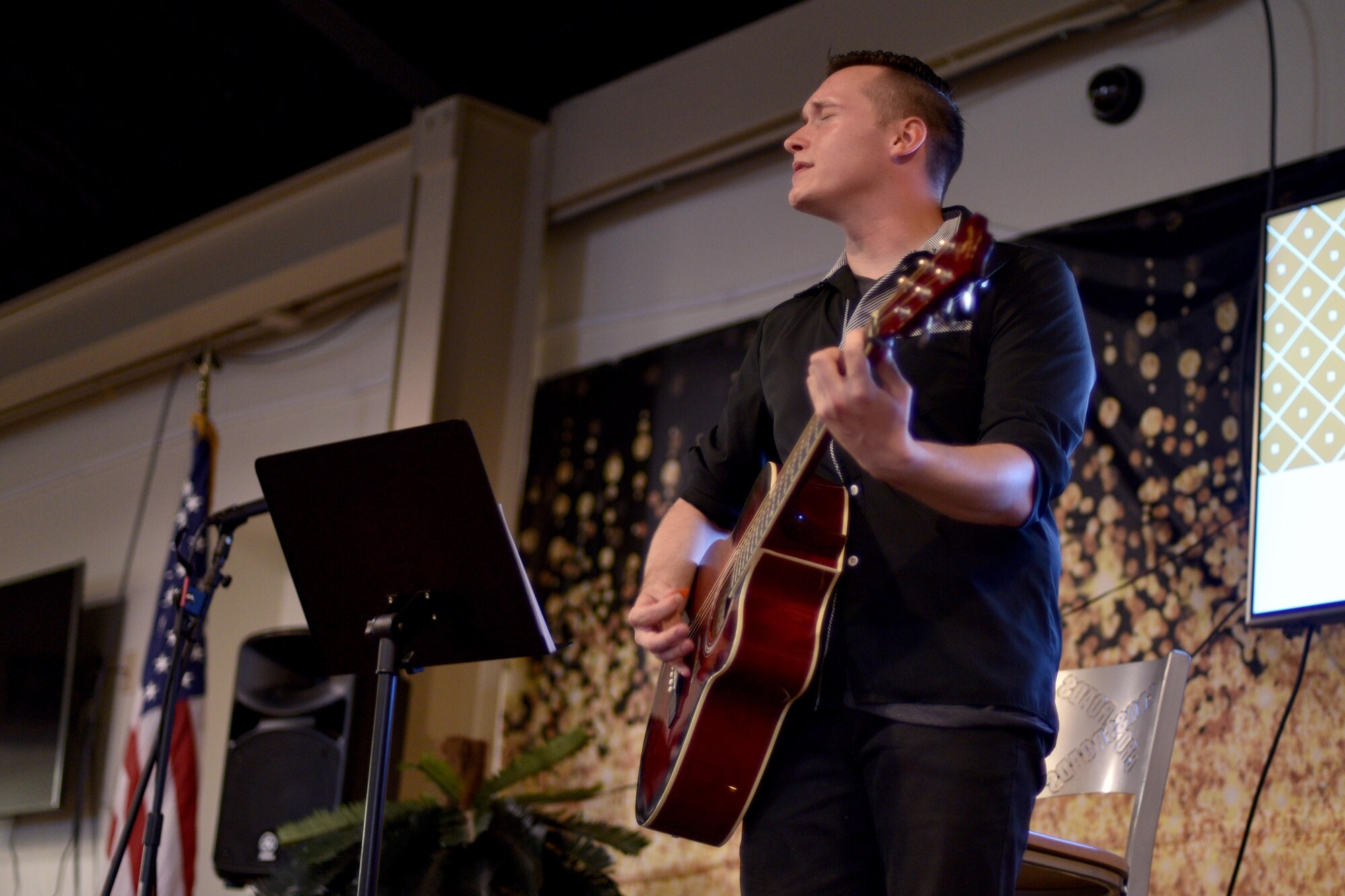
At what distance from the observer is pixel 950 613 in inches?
55.7

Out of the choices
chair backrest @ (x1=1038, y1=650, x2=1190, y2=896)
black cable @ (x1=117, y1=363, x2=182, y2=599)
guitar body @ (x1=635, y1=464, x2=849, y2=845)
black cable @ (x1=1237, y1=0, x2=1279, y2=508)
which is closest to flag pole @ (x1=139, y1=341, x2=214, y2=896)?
guitar body @ (x1=635, y1=464, x2=849, y2=845)

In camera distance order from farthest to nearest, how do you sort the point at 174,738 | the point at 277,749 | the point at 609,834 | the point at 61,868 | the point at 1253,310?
the point at 61,868 → the point at 174,738 → the point at 277,749 → the point at 609,834 → the point at 1253,310

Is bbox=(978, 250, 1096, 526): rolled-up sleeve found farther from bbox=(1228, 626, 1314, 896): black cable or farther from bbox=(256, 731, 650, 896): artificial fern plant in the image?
bbox=(256, 731, 650, 896): artificial fern plant

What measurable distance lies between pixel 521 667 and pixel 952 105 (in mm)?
3235

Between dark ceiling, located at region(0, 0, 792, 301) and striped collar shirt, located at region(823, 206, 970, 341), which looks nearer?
striped collar shirt, located at region(823, 206, 970, 341)

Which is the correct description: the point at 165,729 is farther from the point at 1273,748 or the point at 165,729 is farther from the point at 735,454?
the point at 1273,748

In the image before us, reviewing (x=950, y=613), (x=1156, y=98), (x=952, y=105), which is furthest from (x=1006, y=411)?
(x=1156, y=98)

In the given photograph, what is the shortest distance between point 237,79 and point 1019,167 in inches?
136

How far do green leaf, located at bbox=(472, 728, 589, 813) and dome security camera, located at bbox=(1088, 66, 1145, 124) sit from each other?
230 cm

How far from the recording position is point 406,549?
1.99 meters

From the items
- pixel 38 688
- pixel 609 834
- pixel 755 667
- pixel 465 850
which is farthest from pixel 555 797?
pixel 38 688

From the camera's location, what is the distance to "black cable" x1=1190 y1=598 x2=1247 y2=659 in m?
3.06

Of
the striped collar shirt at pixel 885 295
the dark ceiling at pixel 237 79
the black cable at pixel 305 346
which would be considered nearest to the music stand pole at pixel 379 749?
the striped collar shirt at pixel 885 295

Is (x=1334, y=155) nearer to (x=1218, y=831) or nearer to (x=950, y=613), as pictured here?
(x=1218, y=831)
